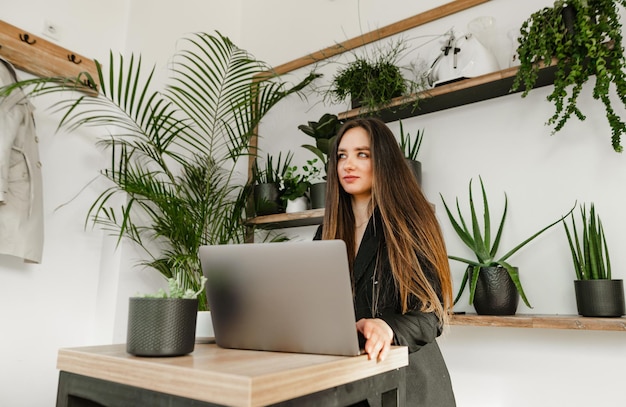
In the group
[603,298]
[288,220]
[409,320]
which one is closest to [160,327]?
[409,320]

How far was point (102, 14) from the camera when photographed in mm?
2539

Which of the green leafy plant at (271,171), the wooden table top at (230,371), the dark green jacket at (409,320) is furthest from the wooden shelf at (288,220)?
the wooden table top at (230,371)

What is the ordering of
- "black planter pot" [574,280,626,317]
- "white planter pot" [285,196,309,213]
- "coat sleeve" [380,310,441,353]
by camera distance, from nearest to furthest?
"coat sleeve" [380,310,441,353] → "black planter pot" [574,280,626,317] → "white planter pot" [285,196,309,213]

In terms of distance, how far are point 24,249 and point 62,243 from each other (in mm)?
293

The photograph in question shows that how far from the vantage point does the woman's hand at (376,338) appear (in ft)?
2.45

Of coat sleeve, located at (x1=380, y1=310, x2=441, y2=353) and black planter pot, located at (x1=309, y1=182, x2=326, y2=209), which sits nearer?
coat sleeve, located at (x1=380, y1=310, x2=441, y2=353)

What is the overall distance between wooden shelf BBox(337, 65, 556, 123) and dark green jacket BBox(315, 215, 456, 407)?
97 centimetres

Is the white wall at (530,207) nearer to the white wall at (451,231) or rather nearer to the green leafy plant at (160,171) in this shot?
the white wall at (451,231)

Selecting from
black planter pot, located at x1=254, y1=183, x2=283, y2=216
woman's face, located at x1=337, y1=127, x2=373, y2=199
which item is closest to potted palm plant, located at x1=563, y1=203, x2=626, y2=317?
woman's face, located at x1=337, y1=127, x2=373, y2=199

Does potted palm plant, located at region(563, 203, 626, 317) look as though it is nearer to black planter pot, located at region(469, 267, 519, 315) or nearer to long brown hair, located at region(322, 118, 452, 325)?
black planter pot, located at region(469, 267, 519, 315)

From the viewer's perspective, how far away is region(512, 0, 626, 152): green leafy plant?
65.4 inches

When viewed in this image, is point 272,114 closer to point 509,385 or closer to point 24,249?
point 24,249

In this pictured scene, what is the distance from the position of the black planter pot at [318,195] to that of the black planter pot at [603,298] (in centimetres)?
122

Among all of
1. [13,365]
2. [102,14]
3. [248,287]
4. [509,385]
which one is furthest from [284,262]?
[102,14]
